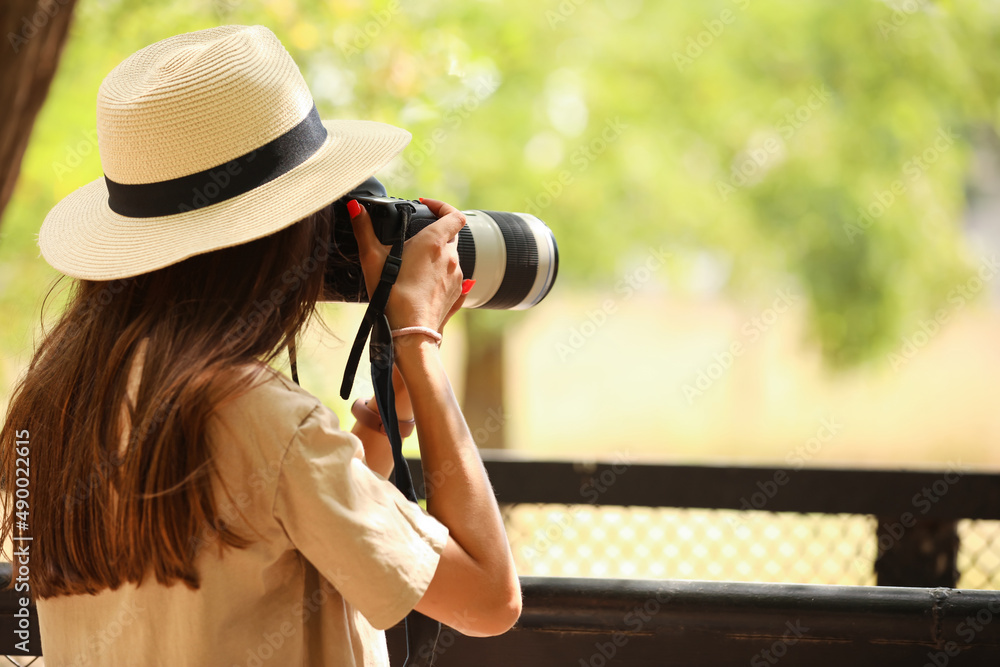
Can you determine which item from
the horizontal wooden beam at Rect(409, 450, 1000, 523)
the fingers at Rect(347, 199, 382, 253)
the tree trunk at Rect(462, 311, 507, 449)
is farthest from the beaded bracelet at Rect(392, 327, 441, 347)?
the tree trunk at Rect(462, 311, 507, 449)

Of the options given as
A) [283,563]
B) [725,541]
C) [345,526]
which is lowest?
[725,541]

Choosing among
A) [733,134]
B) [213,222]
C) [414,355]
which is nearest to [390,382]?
[414,355]

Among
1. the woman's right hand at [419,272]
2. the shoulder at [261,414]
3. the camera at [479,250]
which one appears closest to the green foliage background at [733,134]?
the camera at [479,250]

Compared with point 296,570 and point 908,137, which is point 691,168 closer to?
point 908,137

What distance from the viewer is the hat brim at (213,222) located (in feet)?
2.69

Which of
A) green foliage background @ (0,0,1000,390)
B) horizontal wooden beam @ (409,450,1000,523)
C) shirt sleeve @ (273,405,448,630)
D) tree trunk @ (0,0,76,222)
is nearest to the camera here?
shirt sleeve @ (273,405,448,630)

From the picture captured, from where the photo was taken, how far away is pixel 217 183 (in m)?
0.86

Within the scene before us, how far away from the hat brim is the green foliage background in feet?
8.55

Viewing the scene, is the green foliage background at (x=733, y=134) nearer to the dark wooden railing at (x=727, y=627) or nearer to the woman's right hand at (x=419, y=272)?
the woman's right hand at (x=419, y=272)

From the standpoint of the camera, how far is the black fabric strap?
86cm

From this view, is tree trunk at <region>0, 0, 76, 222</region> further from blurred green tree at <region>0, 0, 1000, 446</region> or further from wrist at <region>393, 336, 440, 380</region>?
wrist at <region>393, 336, 440, 380</region>

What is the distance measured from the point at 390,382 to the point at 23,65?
5.55 feet

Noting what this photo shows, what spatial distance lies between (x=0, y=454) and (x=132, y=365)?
303mm

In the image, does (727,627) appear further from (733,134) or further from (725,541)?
(733,134)
